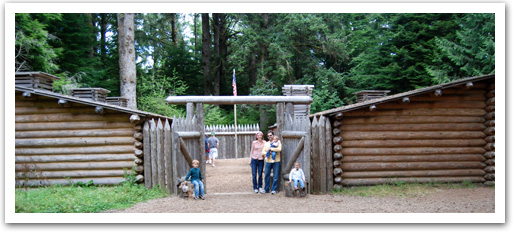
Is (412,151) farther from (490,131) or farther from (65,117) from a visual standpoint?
(65,117)

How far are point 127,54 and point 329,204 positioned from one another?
40.5 ft

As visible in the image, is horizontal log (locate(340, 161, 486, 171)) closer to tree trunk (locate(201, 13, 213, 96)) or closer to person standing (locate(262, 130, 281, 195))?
person standing (locate(262, 130, 281, 195))

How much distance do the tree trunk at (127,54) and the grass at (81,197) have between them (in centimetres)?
789

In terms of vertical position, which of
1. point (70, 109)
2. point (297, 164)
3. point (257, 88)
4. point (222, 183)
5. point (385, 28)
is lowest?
point (222, 183)

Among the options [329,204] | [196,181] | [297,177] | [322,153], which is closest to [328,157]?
[322,153]

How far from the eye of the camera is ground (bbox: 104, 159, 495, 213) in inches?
341

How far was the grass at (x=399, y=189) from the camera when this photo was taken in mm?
10727

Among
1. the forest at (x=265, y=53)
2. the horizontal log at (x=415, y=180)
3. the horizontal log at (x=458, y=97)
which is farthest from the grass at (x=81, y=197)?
the forest at (x=265, y=53)

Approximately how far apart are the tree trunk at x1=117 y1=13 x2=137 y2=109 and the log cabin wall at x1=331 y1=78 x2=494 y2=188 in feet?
34.9

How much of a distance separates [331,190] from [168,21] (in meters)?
30.9

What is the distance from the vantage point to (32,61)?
712 inches
